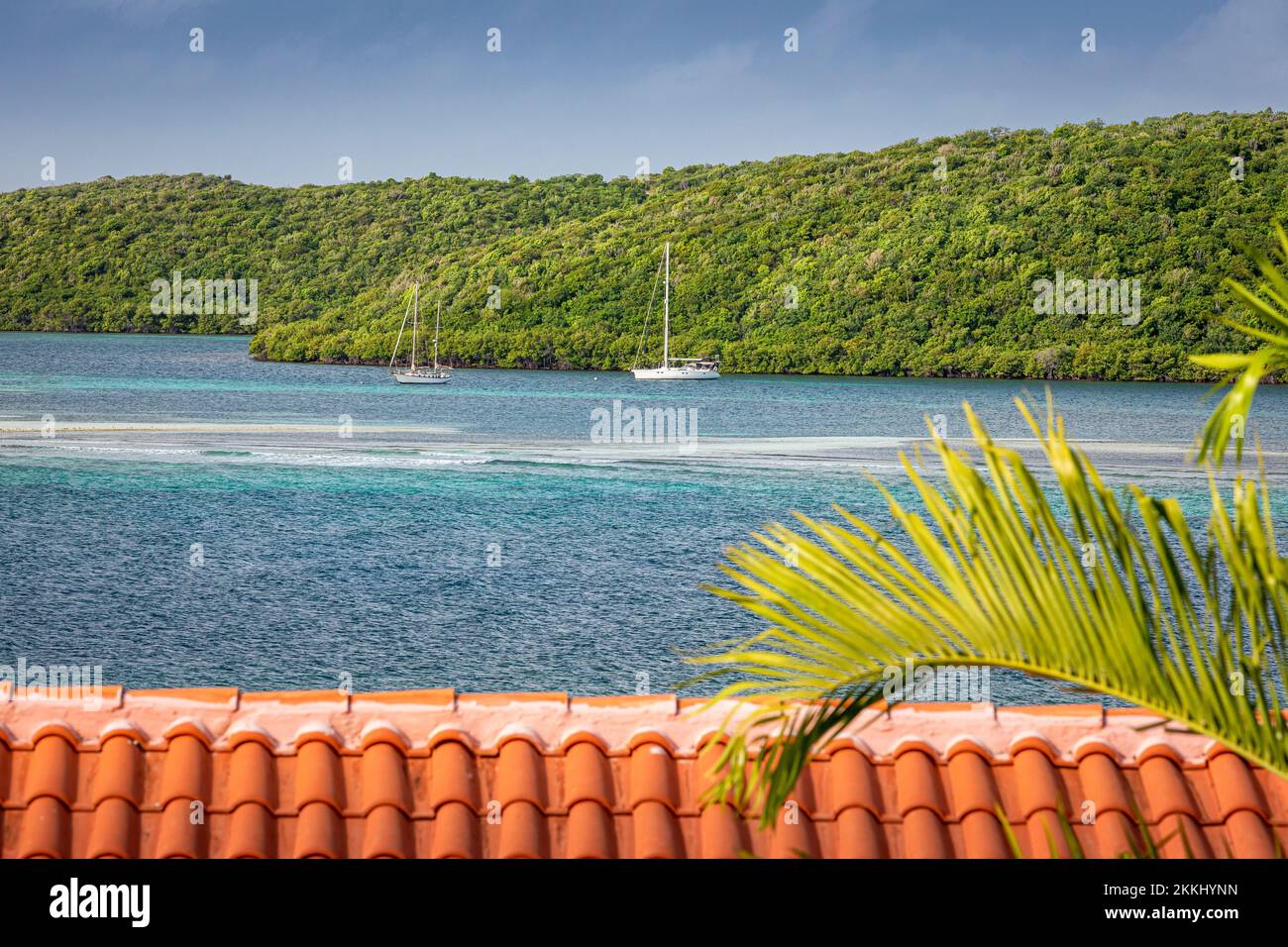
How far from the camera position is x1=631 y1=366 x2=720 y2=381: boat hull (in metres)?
70.3

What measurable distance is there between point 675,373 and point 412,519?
145 feet

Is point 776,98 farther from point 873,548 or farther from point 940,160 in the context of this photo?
point 873,548

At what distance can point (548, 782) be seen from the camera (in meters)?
3.38

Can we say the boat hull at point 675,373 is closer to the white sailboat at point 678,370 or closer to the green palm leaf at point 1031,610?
the white sailboat at point 678,370

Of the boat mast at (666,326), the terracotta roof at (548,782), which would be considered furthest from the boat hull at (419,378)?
the terracotta roof at (548,782)

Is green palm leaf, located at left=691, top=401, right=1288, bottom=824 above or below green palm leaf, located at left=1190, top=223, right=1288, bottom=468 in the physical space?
below

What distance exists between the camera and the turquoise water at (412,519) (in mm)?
16469

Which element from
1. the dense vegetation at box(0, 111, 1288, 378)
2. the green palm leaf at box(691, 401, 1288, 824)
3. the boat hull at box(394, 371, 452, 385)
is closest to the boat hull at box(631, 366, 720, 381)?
the dense vegetation at box(0, 111, 1288, 378)

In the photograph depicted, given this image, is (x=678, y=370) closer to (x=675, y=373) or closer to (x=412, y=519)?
(x=675, y=373)

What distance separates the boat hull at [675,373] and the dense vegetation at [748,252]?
484 cm

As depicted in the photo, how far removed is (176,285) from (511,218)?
74.4 ft

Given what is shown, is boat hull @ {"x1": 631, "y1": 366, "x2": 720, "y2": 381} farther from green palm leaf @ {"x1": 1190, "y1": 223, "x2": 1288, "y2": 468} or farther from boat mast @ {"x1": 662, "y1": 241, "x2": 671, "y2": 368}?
green palm leaf @ {"x1": 1190, "y1": 223, "x2": 1288, "y2": 468}

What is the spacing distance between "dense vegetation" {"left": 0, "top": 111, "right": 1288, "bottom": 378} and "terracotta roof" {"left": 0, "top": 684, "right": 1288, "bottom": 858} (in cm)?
6464

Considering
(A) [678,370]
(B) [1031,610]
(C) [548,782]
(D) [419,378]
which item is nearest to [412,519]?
(C) [548,782]
